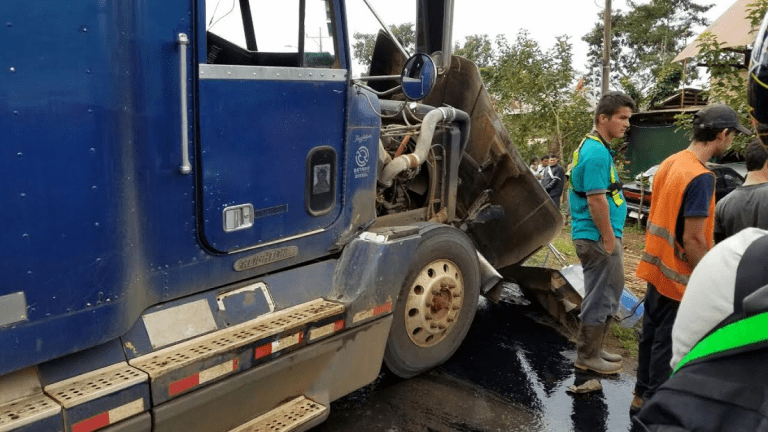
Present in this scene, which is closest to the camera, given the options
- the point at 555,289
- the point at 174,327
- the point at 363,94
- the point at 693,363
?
the point at 693,363

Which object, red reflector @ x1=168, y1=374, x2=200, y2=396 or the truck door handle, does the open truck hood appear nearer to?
the truck door handle

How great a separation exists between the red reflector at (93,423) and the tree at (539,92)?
991 centimetres

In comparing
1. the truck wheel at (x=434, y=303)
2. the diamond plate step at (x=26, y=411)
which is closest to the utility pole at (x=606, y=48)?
the truck wheel at (x=434, y=303)

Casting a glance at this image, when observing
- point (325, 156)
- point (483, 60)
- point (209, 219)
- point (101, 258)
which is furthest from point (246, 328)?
point (483, 60)

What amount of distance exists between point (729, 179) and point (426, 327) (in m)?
6.23

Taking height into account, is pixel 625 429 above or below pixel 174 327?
below

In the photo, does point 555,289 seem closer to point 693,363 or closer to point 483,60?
point 693,363

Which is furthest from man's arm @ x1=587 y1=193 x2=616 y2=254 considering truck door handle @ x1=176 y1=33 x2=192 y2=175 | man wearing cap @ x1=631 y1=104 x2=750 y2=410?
truck door handle @ x1=176 y1=33 x2=192 y2=175

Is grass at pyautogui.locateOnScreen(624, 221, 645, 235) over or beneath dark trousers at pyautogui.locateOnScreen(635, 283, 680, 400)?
beneath

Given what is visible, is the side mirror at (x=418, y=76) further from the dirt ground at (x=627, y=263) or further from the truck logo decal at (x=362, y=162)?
the dirt ground at (x=627, y=263)

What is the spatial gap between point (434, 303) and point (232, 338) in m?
1.50

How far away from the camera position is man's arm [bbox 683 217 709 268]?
Result: 3023 mm

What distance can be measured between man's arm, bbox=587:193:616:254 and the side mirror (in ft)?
4.03

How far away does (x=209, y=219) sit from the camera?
2.61m
